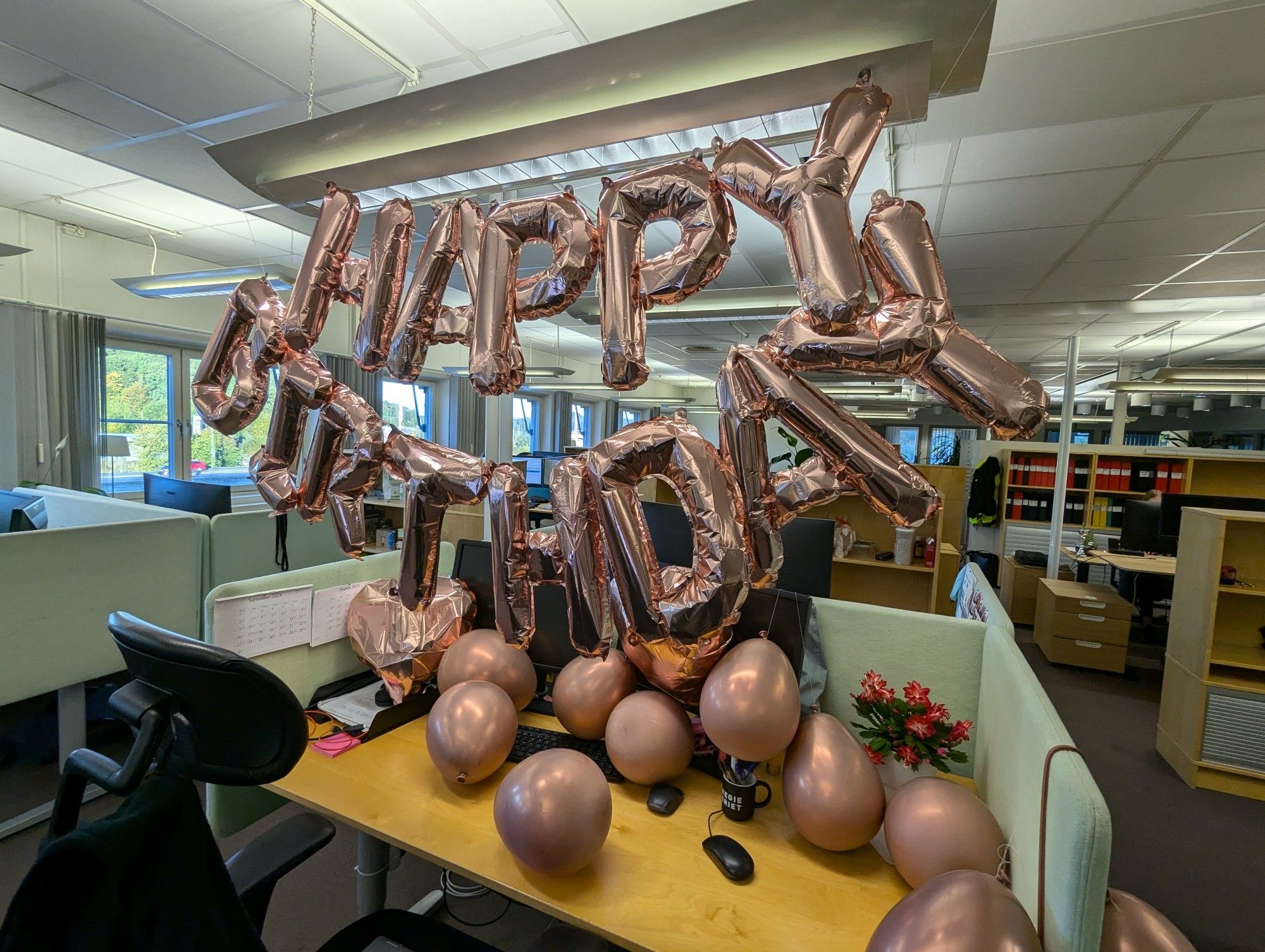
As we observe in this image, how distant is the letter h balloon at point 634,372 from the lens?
2.61ft

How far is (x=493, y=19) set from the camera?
1816 mm

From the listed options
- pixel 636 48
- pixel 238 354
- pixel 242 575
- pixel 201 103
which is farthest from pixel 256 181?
pixel 242 575

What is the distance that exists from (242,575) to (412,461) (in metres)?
2.21

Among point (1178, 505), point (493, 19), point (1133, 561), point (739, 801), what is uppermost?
point (493, 19)

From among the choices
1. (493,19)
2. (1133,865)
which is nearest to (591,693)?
(493,19)

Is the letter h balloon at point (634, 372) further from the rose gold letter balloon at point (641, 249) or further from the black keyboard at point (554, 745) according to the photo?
the black keyboard at point (554, 745)

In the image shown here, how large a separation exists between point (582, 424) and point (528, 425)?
1765mm

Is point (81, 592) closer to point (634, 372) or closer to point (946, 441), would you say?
point (634, 372)

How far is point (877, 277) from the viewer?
856mm

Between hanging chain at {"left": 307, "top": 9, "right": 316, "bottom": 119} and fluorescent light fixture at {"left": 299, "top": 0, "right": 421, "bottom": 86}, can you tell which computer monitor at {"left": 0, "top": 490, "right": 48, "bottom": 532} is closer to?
hanging chain at {"left": 307, "top": 9, "right": 316, "bottom": 119}

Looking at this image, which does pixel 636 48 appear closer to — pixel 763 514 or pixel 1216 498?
pixel 763 514

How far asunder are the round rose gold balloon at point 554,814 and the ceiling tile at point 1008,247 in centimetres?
371

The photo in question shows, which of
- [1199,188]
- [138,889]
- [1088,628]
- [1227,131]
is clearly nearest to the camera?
[138,889]

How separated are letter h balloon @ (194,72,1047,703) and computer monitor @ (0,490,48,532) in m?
2.32
